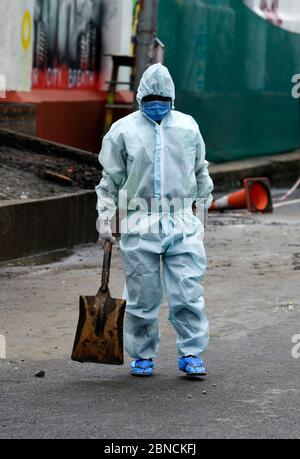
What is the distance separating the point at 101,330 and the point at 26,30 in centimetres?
913

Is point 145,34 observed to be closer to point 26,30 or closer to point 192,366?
point 26,30

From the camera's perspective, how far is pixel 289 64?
2105 centimetres

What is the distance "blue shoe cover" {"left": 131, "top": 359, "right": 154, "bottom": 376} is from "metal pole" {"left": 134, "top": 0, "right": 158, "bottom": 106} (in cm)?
827

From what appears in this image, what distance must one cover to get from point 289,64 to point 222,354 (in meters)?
13.3

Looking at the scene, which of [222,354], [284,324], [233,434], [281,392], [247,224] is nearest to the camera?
[233,434]

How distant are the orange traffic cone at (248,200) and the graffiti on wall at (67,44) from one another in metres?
2.79

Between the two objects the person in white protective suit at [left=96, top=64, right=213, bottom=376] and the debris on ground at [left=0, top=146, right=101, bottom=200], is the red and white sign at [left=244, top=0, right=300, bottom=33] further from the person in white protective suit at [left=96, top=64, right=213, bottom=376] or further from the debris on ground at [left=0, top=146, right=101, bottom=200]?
the person in white protective suit at [left=96, top=64, right=213, bottom=376]

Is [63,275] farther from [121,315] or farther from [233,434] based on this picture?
[233,434]

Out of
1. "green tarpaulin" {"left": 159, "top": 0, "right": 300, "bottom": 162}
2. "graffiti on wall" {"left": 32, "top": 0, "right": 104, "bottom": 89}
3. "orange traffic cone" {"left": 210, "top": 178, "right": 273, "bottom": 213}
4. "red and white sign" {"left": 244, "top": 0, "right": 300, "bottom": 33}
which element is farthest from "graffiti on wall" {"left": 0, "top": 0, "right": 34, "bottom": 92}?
"red and white sign" {"left": 244, "top": 0, "right": 300, "bottom": 33}

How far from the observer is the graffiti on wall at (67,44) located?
16.8 m

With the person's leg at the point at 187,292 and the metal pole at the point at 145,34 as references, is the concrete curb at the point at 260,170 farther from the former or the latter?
the person's leg at the point at 187,292
